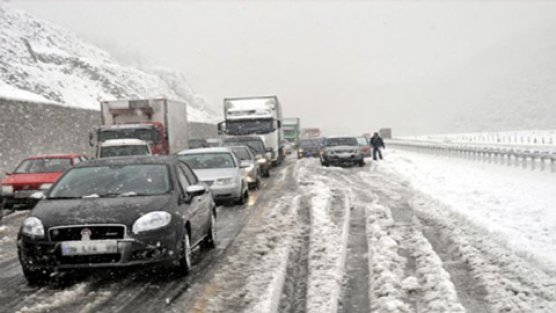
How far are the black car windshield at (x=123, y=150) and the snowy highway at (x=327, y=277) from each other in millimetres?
9015

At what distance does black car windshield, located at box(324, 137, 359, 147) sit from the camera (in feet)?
102

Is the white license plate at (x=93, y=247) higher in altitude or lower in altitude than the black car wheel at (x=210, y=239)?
higher

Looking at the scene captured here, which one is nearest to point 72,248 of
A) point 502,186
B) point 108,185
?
point 108,185

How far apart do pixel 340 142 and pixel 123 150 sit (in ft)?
46.9

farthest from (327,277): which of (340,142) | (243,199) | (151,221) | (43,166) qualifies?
(340,142)

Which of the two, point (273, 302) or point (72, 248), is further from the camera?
point (72, 248)

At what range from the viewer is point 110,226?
6.52m

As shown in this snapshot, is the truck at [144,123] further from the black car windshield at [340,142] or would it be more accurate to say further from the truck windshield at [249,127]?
the black car windshield at [340,142]

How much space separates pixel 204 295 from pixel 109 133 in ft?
53.7

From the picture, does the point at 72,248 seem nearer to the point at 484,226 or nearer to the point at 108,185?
the point at 108,185

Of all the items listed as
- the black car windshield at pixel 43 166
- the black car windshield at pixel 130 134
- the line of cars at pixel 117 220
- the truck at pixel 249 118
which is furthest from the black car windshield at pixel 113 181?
→ the truck at pixel 249 118

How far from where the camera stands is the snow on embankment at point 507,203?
28.3ft

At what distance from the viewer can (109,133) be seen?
21531 mm

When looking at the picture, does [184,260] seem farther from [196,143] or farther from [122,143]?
[196,143]
